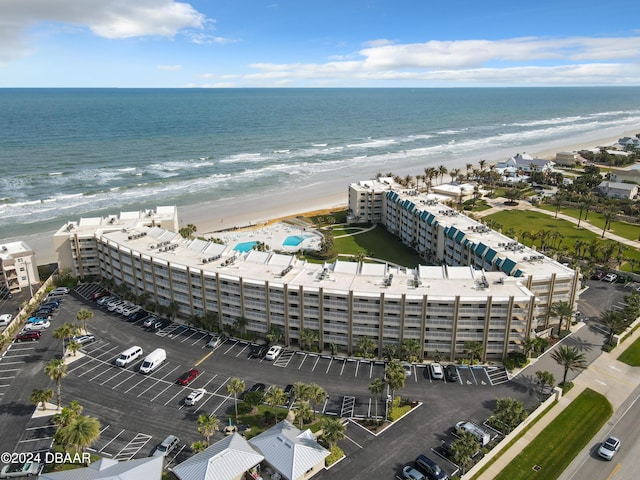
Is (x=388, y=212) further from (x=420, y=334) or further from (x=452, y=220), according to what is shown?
(x=420, y=334)

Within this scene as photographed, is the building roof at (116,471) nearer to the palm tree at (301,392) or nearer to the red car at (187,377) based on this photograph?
the palm tree at (301,392)

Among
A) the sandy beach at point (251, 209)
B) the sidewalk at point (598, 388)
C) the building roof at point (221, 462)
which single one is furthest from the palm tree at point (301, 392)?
the sandy beach at point (251, 209)

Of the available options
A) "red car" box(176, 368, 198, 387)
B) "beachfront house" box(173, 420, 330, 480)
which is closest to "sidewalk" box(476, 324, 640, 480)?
"beachfront house" box(173, 420, 330, 480)

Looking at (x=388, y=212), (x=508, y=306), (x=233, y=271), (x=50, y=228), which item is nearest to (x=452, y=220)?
(x=388, y=212)

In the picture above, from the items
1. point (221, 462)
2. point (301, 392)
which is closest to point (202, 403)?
point (301, 392)

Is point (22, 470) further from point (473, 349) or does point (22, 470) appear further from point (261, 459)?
point (473, 349)

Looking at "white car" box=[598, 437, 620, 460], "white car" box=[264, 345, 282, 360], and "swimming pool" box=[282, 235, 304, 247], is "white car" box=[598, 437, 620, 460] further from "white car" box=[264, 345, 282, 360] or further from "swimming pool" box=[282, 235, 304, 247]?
"swimming pool" box=[282, 235, 304, 247]
